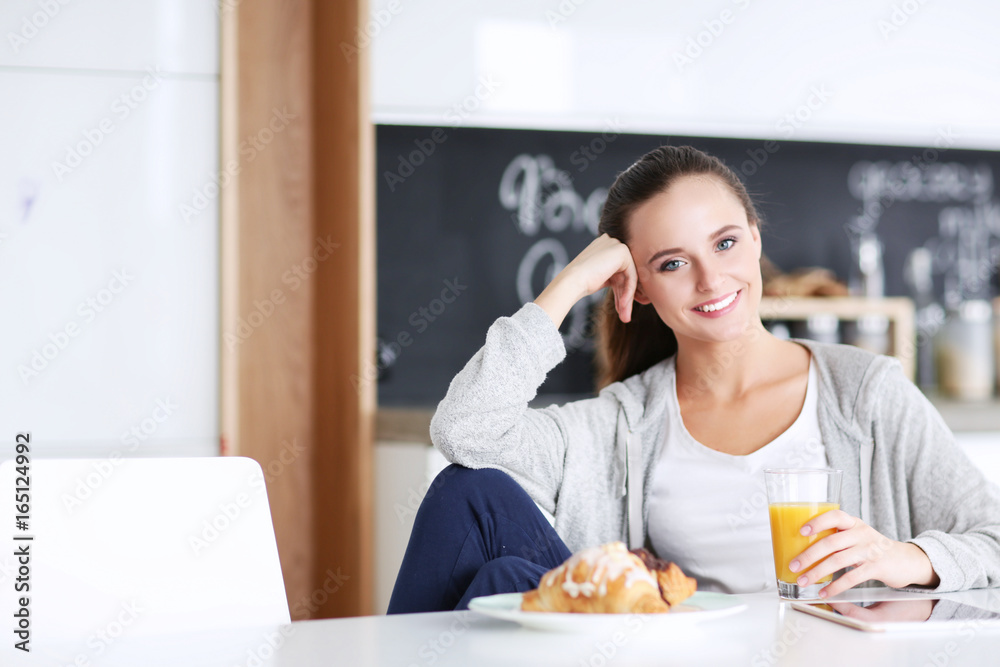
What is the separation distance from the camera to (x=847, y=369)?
4.66ft

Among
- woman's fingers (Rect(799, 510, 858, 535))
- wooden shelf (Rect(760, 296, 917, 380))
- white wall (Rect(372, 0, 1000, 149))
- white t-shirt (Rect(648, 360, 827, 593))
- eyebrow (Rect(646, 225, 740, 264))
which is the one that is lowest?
white t-shirt (Rect(648, 360, 827, 593))

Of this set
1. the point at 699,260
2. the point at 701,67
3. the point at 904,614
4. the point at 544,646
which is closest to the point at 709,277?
the point at 699,260

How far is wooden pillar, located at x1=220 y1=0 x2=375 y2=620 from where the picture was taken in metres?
2.43

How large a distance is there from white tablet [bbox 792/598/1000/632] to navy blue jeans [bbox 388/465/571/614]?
34cm

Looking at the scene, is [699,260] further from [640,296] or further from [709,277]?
[640,296]

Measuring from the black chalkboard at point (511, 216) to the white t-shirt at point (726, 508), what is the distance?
1.23 meters

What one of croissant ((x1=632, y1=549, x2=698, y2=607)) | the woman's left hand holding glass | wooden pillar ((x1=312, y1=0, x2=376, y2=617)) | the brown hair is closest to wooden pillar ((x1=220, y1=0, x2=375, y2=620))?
wooden pillar ((x1=312, y1=0, x2=376, y2=617))

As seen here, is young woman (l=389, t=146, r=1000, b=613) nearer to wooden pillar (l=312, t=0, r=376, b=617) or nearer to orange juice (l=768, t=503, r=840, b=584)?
orange juice (l=768, t=503, r=840, b=584)

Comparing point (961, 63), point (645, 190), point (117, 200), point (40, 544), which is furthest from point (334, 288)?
point (961, 63)

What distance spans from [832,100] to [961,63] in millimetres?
385

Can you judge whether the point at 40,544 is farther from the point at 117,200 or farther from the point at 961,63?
the point at 961,63

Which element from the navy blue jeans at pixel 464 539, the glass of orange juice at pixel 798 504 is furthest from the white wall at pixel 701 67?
the glass of orange juice at pixel 798 504

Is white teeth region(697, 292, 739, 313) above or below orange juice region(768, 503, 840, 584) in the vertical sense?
above

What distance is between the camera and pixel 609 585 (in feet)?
2.55
